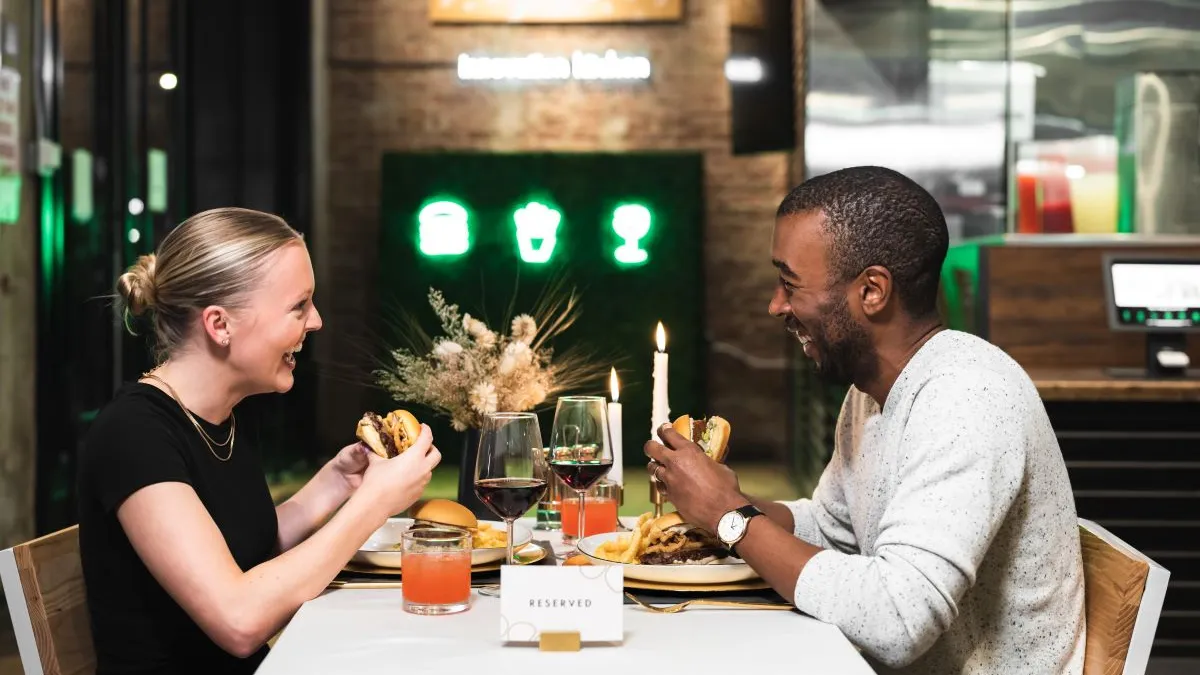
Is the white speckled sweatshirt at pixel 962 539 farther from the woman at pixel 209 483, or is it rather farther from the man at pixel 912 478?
the woman at pixel 209 483

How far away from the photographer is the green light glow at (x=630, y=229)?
234 inches

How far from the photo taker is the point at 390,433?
5.83 ft

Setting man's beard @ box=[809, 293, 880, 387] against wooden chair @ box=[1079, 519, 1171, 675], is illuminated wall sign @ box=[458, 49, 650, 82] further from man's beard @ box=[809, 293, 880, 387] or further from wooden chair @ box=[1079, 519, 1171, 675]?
wooden chair @ box=[1079, 519, 1171, 675]

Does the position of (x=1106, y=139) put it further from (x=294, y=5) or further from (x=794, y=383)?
(x=294, y=5)

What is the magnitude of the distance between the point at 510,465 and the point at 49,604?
26.4 inches

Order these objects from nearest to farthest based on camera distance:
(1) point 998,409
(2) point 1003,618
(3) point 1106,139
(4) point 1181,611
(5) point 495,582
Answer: (1) point 998,409 → (2) point 1003,618 → (5) point 495,582 → (4) point 1181,611 → (3) point 1106,139

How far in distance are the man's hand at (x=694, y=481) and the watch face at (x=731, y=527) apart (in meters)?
0.01

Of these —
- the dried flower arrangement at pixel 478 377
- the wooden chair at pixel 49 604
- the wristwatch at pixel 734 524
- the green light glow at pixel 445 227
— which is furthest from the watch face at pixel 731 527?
the green light glow at pixel 445 227

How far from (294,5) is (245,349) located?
4.48m

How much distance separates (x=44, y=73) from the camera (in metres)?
3.88

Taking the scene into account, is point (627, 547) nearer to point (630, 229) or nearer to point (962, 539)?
point (962, 539)

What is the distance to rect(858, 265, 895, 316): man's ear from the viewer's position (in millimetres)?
1679

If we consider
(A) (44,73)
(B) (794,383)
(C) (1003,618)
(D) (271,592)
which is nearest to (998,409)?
(C) (1003,618)

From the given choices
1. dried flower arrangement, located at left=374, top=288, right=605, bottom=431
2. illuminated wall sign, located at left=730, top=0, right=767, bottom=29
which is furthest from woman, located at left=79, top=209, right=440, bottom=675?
illuminated wall sign, located at left=730, top=0, right=767, bottom=29
